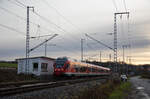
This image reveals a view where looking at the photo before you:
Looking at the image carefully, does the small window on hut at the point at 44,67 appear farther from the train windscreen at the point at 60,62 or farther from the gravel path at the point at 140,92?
the gravel path at the point at 140,92

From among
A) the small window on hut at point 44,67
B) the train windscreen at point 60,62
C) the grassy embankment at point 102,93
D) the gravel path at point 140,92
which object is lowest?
the gravel path at point 140,92

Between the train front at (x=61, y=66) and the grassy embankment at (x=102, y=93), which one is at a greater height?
the train front at (x=61, y=66)

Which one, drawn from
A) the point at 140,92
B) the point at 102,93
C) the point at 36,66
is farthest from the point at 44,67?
the point at 102,93

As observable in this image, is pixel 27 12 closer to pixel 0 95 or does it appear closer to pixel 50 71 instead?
pixel 50 71

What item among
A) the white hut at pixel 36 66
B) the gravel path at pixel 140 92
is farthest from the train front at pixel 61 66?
the gravel path at pixel 140 92

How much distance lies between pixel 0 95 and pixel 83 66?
103 ft

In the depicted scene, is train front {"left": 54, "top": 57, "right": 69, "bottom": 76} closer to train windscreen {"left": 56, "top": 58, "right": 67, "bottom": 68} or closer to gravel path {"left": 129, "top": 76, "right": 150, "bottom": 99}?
train windscreen {"left": 56, "top": 58, "right": 67, "bottom": 68}

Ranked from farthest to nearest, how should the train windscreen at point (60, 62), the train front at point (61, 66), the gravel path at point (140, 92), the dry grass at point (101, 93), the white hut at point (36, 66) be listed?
the white hut at point (36, 66) < the train windscreen at point (60, 62) < the train front at point (61, 66) < the gravel path at point (140, 92) < the dry grass at point (101, 93)

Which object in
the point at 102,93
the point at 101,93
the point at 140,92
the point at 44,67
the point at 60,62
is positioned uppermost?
the point at 60,62

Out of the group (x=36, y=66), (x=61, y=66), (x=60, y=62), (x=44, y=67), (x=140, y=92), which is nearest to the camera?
(x=140, y=92)

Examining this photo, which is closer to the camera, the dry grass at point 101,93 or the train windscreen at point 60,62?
the dry grass at point 101,93

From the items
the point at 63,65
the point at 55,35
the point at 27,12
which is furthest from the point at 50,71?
the point at 27,12

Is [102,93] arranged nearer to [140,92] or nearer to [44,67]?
[140,92]

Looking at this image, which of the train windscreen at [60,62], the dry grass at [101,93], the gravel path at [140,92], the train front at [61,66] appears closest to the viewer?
the dry grass at [101,93]
